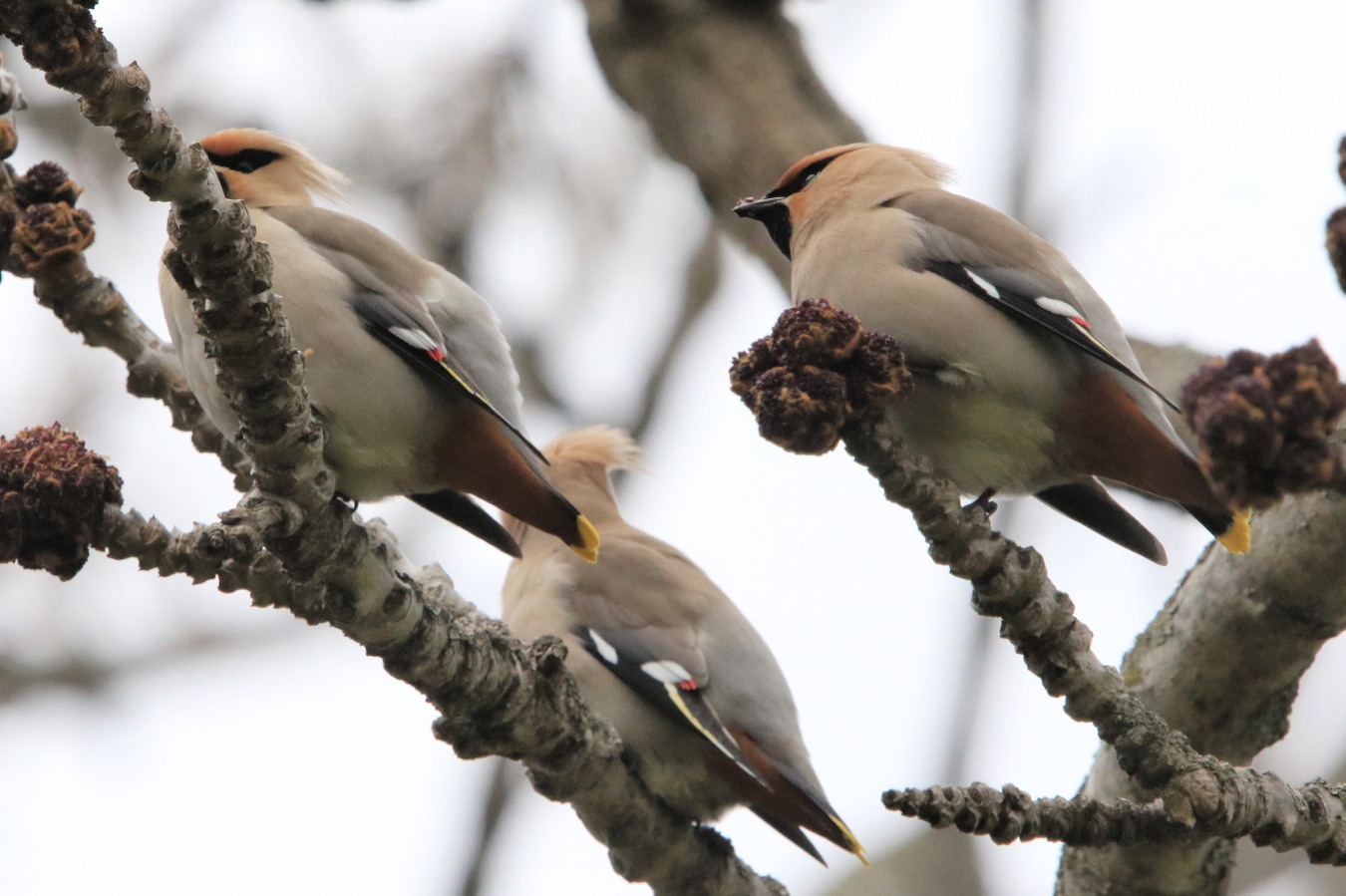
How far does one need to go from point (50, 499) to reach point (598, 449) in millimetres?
3177

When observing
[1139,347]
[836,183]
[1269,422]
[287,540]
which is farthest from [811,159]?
[1269,422]

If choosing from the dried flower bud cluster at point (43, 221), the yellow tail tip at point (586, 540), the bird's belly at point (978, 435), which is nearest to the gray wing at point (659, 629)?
the yellow tail tip at point (586, 540)

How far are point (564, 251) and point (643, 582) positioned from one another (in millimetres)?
2918

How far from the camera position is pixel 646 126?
4789 millimetres

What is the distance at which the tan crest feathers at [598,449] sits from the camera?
18.5ft

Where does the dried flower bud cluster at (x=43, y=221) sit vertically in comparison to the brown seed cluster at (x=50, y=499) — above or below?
above

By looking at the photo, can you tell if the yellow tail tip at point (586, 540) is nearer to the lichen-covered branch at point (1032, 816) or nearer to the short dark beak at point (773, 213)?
the short dark beak at point (773, 213)

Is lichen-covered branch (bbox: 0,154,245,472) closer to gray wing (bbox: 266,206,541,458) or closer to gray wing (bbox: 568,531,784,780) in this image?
gray wing (bbox: 266,206,541,458)

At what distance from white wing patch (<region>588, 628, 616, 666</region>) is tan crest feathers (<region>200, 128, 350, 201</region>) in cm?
148

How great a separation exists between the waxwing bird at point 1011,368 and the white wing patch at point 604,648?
1.41m

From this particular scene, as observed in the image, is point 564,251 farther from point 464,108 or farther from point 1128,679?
point 1128,679

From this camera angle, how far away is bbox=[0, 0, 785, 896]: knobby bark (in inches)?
83.7

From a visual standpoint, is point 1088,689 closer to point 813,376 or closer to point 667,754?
point 813,376

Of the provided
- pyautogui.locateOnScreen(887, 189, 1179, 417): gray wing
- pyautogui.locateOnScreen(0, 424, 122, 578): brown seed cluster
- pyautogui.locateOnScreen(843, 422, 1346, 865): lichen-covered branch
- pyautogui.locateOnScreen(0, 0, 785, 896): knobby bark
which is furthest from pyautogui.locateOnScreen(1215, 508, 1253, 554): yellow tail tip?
pyautogui.locateOnScreen(0, 424, 122, 578): brown seed cluster
